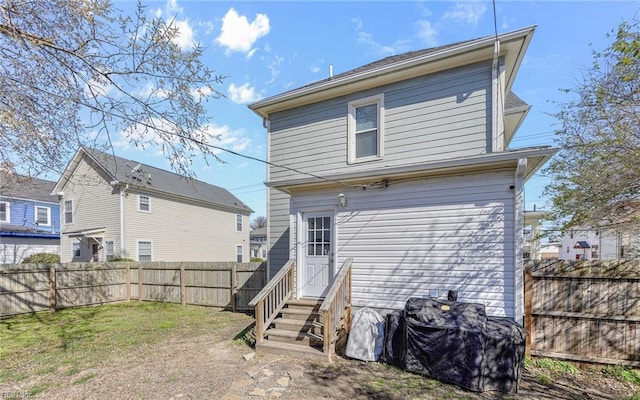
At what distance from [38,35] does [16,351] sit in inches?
222

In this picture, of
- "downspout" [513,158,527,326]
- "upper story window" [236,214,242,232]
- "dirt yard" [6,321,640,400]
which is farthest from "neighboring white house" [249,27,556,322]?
"upper story window" [236,214,242,232]

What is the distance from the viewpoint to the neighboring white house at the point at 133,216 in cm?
1499

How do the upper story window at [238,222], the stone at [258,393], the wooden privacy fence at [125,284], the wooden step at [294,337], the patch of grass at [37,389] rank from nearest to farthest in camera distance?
the stone at [258,393] < the patch of grass at [37,389] < the wooden step at [294,337] < the wooden privacy fence at [125,284] < the upper story window at [238,222]

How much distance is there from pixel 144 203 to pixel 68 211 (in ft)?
15.4

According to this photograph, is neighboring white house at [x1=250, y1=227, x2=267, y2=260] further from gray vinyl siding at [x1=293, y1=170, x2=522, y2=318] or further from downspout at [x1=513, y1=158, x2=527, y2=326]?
downspout at [x1=513, y1=158, x2=527, y2=326]

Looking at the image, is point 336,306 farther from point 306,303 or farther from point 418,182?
point 418,182

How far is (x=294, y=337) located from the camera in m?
5.59

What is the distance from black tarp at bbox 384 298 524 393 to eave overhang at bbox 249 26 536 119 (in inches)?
184

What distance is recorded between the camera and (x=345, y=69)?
910 centimetres

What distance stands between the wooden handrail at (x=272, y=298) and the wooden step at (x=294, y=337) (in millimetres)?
192

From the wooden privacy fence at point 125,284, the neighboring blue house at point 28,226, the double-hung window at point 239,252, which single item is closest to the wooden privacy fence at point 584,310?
the wooden privacy fence at point 125,284

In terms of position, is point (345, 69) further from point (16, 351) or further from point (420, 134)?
point (16, 351)

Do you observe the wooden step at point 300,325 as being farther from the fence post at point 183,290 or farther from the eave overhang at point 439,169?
the fence post at point 183,290

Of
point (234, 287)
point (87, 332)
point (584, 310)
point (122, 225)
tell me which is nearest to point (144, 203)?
point (122, 225)
